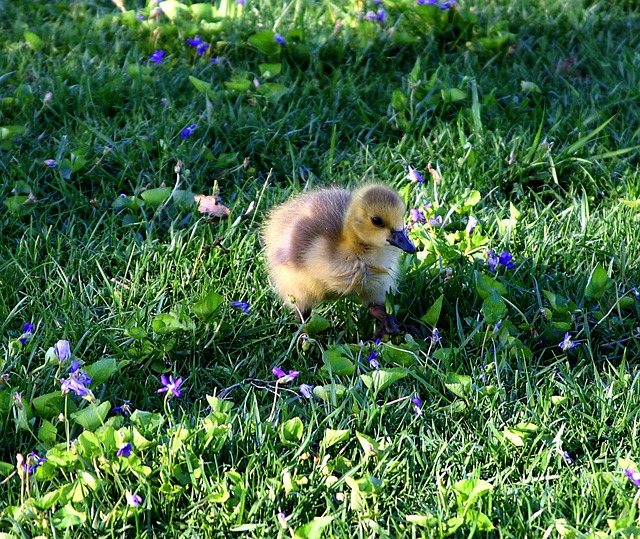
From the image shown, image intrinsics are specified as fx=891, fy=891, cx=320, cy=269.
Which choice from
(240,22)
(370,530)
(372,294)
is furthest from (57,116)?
(370,530)

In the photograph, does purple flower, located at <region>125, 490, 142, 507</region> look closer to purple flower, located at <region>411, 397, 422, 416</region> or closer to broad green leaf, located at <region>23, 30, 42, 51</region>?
purple flower, located at <region>411, 397, 422, 416</region>

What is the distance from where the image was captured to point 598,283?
3.53 metres

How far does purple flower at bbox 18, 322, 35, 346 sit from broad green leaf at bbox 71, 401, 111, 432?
500mm

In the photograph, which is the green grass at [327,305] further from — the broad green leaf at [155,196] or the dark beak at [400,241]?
the dark beak at [400,241]

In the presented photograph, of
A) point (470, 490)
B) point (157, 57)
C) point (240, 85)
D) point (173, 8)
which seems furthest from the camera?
point (173, 8)

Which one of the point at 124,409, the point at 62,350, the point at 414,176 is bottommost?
the point at 124,409

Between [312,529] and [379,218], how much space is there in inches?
49.0

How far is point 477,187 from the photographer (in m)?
4.30

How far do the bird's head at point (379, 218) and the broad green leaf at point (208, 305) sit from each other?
59cm

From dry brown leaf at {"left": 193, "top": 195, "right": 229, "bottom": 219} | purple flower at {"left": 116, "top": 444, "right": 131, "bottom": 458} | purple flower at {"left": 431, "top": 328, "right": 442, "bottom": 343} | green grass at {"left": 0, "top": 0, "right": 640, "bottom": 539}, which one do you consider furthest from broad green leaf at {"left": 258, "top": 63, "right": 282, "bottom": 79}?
purple flower at {"left": 116, "top": 444, "right": 131, "bottom": 458}

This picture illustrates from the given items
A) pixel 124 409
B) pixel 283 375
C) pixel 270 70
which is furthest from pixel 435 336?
pixel 270 70

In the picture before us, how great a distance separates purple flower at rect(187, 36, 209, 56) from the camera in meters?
5.09

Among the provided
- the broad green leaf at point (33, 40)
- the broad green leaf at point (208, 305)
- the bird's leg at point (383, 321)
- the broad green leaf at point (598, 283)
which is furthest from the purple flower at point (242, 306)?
the broad green leaf at point (33, 40)

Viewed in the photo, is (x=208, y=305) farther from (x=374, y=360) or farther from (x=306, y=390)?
(x=374, y=360)
